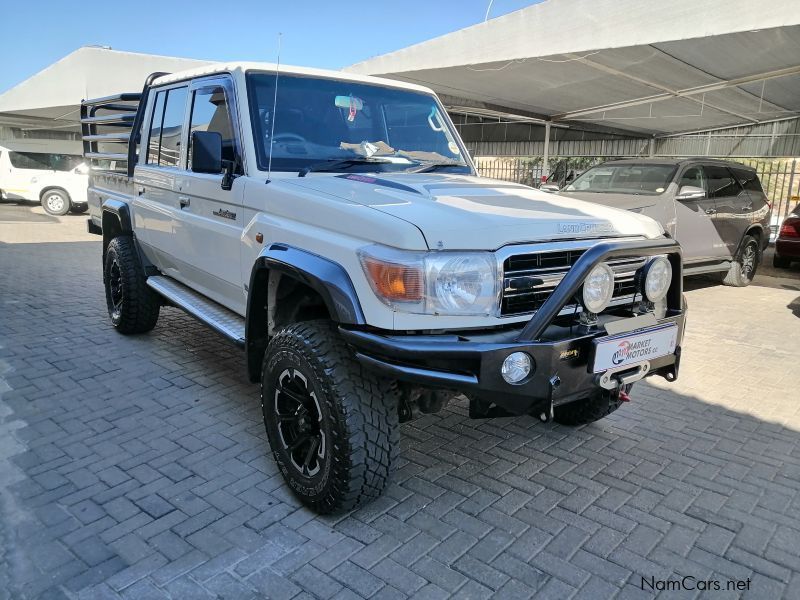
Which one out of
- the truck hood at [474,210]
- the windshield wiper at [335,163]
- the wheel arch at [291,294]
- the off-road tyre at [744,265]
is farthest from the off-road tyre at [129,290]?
the off-road tyre at [744,265]

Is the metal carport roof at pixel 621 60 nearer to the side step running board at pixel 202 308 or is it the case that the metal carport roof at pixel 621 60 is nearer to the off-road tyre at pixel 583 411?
the off-road tyre at pixel 583 411

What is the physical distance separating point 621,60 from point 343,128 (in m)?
6.97

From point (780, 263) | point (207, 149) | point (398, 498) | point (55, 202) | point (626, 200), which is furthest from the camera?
point (55, 202)

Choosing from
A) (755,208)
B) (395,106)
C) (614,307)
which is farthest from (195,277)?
(755,208)

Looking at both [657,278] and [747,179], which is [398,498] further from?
[747,179]

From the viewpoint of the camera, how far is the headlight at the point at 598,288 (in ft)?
8.30

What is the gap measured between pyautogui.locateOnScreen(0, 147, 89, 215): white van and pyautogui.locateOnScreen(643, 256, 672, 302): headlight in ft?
60.3

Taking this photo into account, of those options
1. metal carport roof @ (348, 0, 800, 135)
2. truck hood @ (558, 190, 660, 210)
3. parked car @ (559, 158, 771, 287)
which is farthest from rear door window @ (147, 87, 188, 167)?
metal carport roof @ (348, 0, 800, 135)

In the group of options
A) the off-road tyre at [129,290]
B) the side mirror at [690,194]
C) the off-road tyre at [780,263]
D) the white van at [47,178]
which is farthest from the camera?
the white van at [47,178]

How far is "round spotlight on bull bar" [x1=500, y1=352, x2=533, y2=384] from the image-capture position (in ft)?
7.73

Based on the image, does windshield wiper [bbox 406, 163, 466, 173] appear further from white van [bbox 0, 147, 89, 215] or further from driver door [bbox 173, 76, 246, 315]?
white van [bbox 0, 147, 89, 215]

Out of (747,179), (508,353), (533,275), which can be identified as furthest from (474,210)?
A: (747,179)

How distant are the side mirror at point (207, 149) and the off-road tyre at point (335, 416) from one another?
1142mm

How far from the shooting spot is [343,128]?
3.70 metres
